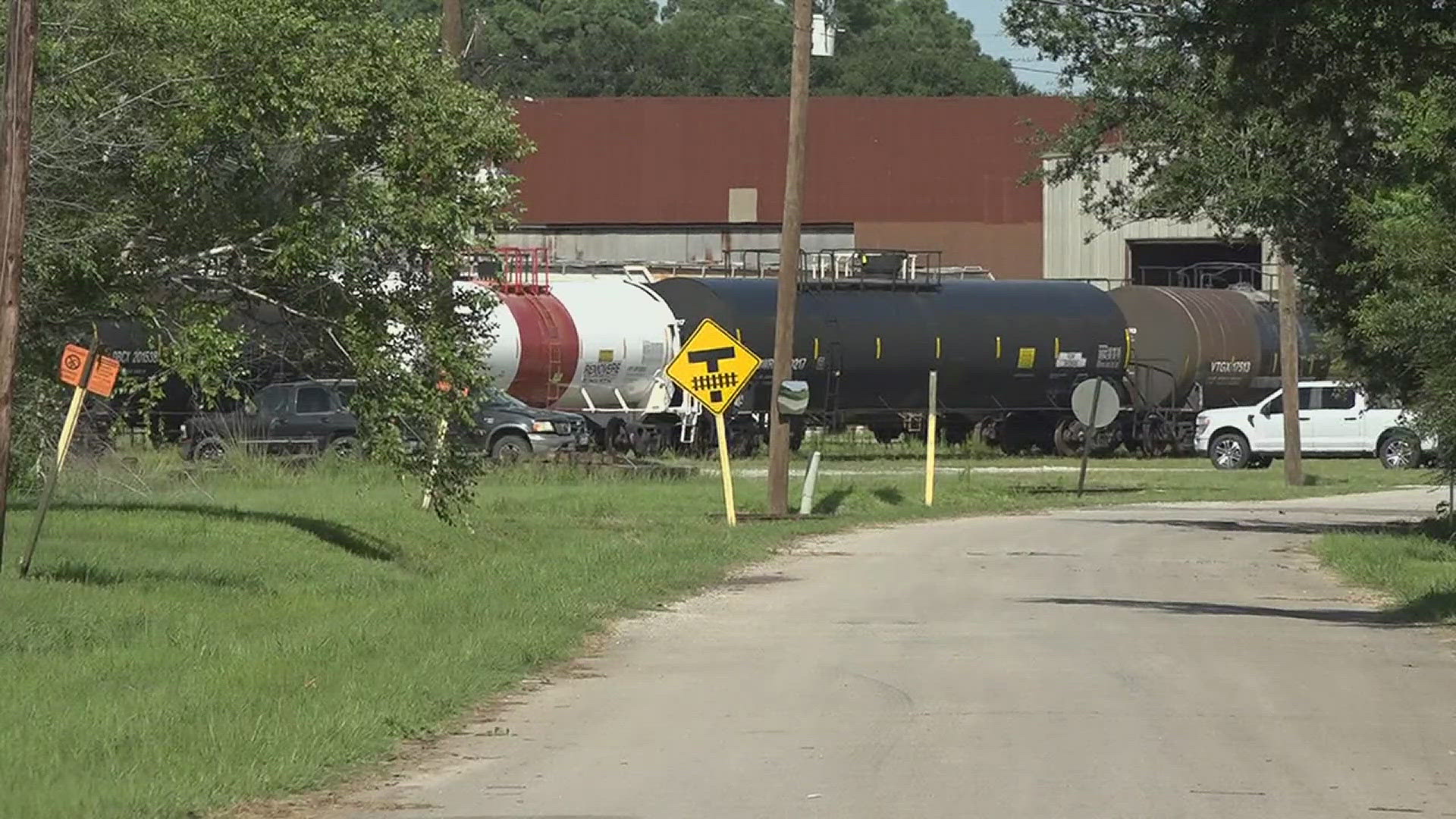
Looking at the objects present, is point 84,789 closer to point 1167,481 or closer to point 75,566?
point 75,566

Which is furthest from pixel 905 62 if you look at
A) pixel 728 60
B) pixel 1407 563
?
pixel 1407 563

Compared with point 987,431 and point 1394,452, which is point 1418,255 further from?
point 987,431

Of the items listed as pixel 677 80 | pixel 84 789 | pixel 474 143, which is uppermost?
pixel 677 80

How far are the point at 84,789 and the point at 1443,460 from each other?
22.2 metres

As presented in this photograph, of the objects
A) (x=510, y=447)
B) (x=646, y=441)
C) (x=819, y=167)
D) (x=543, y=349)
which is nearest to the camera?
(x=510, y=447)

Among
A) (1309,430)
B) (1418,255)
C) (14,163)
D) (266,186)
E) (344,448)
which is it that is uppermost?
(266,186)

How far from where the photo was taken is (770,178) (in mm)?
83062

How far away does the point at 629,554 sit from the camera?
76.6 feet

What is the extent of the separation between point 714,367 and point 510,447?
11.1 meters


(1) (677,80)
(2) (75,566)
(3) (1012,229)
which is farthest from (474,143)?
(1) (677,80)

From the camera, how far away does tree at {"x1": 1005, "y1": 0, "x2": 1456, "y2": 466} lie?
58.1 ft

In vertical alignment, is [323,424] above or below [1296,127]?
below

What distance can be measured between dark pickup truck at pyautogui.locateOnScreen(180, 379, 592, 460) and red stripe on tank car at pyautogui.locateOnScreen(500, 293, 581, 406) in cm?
62

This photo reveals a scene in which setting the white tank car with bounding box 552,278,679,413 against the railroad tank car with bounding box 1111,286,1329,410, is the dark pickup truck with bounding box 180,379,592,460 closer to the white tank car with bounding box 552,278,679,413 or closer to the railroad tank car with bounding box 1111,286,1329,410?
the white tank car with bounding box 552,278,679,413
